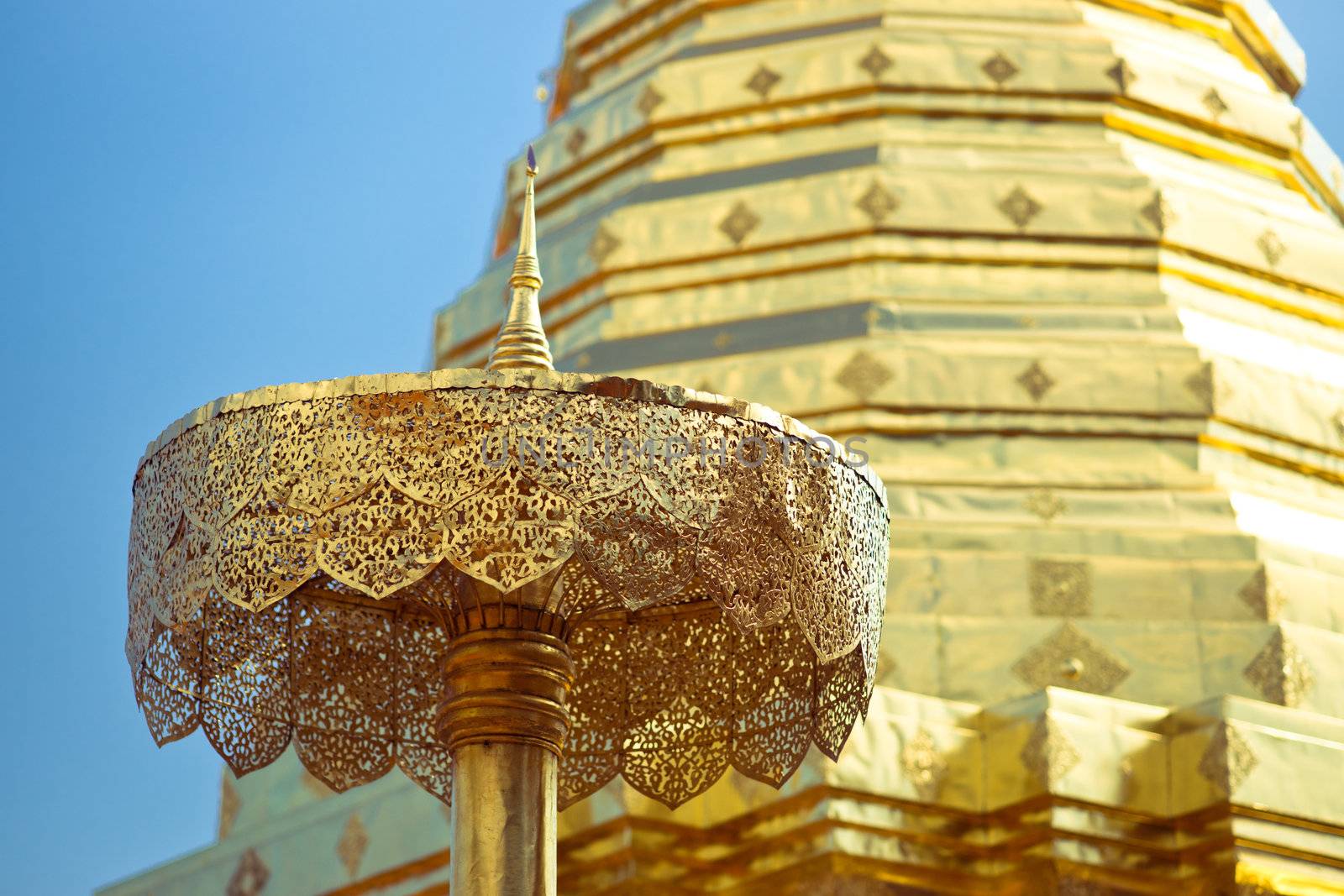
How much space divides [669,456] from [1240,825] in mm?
4662

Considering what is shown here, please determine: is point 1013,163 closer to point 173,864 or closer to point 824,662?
point 173,864

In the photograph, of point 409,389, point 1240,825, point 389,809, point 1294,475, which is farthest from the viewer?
point 1294,475

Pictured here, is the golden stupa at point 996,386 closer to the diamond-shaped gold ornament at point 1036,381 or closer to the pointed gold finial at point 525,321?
the diamond-shaped gold ornament at point 1036,381

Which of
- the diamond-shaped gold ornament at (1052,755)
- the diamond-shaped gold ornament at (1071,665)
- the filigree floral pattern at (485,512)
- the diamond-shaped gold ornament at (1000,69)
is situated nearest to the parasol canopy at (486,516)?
the filigree floral pattern at (485,512)

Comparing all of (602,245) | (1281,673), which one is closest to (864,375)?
(602,245)

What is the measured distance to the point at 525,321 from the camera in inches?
293

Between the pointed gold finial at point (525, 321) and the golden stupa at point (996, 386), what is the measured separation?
362 centimetres

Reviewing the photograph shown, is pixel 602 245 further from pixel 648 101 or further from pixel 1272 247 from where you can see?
pixel 1272 247

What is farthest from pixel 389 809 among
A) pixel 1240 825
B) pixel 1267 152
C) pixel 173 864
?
pixel 1267 152

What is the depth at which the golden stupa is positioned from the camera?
35.2 feet

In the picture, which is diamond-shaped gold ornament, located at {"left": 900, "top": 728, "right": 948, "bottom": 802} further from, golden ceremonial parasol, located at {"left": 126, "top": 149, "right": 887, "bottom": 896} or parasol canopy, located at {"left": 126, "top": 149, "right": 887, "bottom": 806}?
golden ceremonial parasol, located at {"left": 126, "top": 149, "right": 887, "bottom": 896}

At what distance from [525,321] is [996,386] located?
19.4 ft

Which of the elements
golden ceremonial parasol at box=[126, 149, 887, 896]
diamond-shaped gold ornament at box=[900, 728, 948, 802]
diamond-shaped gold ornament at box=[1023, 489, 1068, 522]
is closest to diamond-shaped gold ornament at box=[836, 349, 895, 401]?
diamond-shaped gold ornament at box=[1023, 489, 1068, 522]

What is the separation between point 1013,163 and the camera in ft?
46.3
